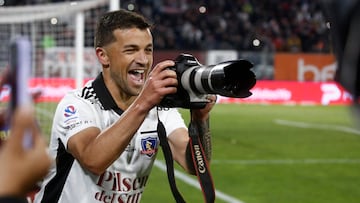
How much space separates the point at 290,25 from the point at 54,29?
2001cm

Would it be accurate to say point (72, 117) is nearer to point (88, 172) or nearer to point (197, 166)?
point (88, 172)

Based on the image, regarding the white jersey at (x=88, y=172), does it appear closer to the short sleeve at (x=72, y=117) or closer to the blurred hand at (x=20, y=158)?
the short sleeve at (x=72, y=117)

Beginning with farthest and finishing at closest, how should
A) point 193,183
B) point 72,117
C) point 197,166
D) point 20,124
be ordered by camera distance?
point 193,183 < point 72,117 < point 197,166 < point 20,124

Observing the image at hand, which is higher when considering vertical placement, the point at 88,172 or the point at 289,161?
the point at 88,172

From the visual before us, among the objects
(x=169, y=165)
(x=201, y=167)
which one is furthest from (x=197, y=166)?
(x=169, y=165)

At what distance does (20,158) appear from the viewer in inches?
47.8

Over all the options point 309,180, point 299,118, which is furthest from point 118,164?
point 299,118

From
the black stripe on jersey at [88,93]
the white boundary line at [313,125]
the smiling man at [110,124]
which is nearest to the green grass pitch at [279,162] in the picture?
the white boundary line at [313,125]

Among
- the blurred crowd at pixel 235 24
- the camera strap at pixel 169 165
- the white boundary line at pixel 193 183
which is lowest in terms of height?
the blurred crowd at pixel 235 24

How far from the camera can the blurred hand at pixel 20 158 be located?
1.20 metres

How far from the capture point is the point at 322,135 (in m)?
14.2

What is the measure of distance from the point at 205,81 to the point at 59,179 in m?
1.29

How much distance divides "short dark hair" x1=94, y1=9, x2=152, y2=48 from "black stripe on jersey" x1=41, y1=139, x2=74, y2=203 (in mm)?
519

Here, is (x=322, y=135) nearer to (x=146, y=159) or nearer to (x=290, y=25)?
(x=146, y=159)
